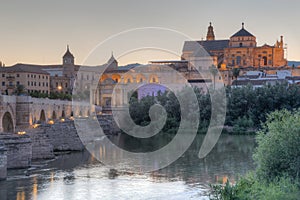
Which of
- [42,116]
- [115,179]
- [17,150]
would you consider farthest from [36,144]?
[42,116]

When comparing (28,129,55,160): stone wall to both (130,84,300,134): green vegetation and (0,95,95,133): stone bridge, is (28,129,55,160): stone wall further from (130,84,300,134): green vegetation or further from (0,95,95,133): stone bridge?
(130,84,300,134): green vegetation

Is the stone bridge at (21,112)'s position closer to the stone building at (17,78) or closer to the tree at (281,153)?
the tree at (281,153)

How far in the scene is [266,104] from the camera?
5266 cm

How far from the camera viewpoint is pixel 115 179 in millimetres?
24906

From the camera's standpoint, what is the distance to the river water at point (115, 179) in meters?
21.3

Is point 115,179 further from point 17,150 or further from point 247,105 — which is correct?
point 247,105

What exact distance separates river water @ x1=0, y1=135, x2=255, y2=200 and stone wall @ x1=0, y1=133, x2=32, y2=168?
1.98 feet

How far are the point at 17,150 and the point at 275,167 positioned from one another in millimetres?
13657

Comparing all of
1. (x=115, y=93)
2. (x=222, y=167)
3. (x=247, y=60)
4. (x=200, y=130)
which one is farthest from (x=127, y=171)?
(x=247, y=60)

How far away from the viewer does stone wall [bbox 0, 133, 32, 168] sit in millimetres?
26188

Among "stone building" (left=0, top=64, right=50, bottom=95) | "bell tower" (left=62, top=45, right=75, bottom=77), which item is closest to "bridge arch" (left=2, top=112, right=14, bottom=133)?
"stone building" (left=0, top=64, right=50, bottom=95)

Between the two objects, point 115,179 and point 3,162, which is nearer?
point 3,162

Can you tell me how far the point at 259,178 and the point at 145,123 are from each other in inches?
1466

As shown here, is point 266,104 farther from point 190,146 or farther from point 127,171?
point 127,171
